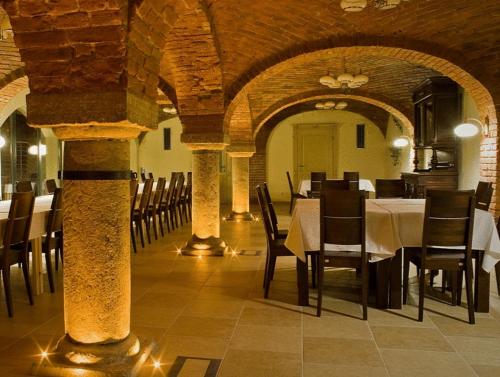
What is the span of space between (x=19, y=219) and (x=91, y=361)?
64.5 inches

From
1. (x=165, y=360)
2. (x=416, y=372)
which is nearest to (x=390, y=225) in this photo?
(x=416, y=372)

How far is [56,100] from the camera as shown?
2.63 metres

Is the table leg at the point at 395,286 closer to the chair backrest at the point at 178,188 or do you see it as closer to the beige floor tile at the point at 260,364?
the beige floor tile at the point at 260,364

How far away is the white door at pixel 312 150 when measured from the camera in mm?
14641

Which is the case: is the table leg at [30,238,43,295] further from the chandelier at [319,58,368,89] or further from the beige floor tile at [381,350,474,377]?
the chandelier at [319,58,368,89]

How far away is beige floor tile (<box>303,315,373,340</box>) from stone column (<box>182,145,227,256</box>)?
9.24 feet

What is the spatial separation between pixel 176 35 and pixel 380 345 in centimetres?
391

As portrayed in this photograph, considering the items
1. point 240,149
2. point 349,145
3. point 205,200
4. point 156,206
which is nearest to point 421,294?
point 205,200

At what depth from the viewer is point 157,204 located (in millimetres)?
8148

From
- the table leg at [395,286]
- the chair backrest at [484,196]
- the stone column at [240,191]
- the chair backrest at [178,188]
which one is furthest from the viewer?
the stone column at [240,191]

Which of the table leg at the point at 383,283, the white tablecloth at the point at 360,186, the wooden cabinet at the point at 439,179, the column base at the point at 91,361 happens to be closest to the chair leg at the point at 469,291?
the table leg at the point at 383,283

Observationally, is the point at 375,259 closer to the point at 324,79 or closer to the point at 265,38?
the point at 265,38

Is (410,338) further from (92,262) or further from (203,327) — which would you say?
(92,262)

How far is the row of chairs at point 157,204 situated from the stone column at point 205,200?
85 cm
